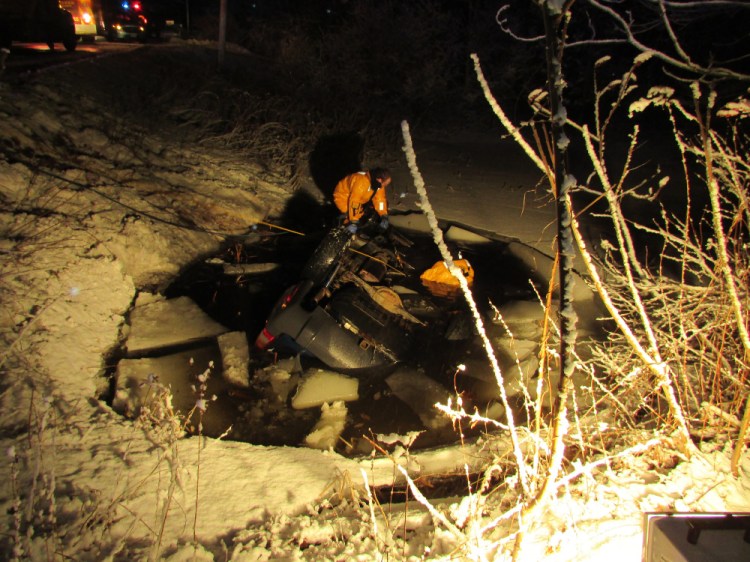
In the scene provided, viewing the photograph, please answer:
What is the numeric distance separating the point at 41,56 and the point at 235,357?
10755mm

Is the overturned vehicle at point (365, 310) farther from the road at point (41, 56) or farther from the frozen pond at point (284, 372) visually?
the road at point (41, 56)

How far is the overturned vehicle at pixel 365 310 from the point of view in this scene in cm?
442

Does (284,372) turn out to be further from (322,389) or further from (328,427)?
(328,427)

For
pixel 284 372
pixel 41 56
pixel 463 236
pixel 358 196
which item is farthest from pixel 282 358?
pixel 41 56

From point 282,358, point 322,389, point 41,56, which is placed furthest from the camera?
point 41,56

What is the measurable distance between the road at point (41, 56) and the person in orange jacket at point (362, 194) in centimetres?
657

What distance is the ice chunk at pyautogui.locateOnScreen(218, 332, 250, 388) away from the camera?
434 cm

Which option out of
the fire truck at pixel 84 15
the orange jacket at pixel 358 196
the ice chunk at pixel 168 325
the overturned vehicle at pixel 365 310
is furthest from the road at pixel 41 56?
the overturned vehicle at pixel 365 310

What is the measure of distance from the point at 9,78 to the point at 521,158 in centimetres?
1070

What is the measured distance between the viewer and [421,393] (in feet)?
14.8

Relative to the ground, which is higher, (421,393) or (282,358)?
(282,358)

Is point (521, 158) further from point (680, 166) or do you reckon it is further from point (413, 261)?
point (413, 261)

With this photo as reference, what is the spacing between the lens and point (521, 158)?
38.2ft

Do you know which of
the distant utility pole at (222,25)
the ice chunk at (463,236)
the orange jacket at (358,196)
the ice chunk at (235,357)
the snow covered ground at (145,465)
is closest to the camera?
the snow covered ground at (145,465)
